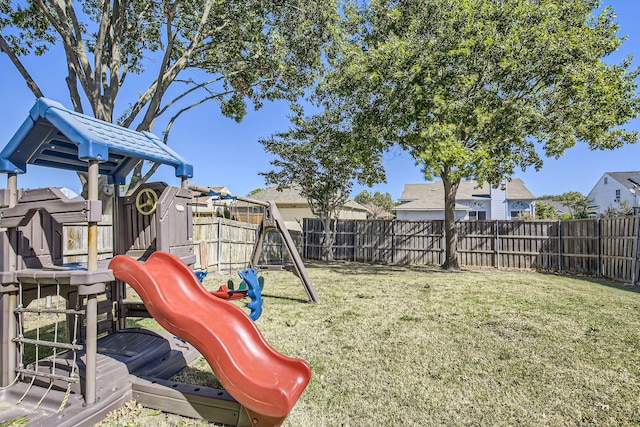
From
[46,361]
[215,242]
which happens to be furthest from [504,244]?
[46,361]

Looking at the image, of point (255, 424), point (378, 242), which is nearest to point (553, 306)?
point (255, 424)

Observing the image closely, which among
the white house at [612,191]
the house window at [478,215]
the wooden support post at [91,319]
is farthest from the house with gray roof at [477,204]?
the wooden support post at [91,319]

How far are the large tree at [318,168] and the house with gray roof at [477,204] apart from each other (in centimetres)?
988

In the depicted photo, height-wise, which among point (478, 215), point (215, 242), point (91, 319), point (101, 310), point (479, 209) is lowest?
point (101, 310)

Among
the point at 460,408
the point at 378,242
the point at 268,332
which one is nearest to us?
the point at 460,408

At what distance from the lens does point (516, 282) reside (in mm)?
9562

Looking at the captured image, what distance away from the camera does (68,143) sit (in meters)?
3.83

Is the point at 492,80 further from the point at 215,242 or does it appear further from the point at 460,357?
the point at 215,242

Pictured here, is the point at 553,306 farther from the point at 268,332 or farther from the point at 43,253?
the point at 43,253

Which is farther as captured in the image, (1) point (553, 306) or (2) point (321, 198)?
(2) point (321, 198)

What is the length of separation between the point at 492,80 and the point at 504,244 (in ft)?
19.4

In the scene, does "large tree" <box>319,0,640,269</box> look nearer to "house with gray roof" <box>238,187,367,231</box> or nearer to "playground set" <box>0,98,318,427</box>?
"playground set" <box>0,98,318,427</box>

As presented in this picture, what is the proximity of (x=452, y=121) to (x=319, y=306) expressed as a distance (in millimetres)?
6734

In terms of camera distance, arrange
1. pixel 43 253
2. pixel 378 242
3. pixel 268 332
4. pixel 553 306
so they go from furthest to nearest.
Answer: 1. pixel 378 242
2. pixel 553 306
3. pixel 268 332
4. pixel 43 253
